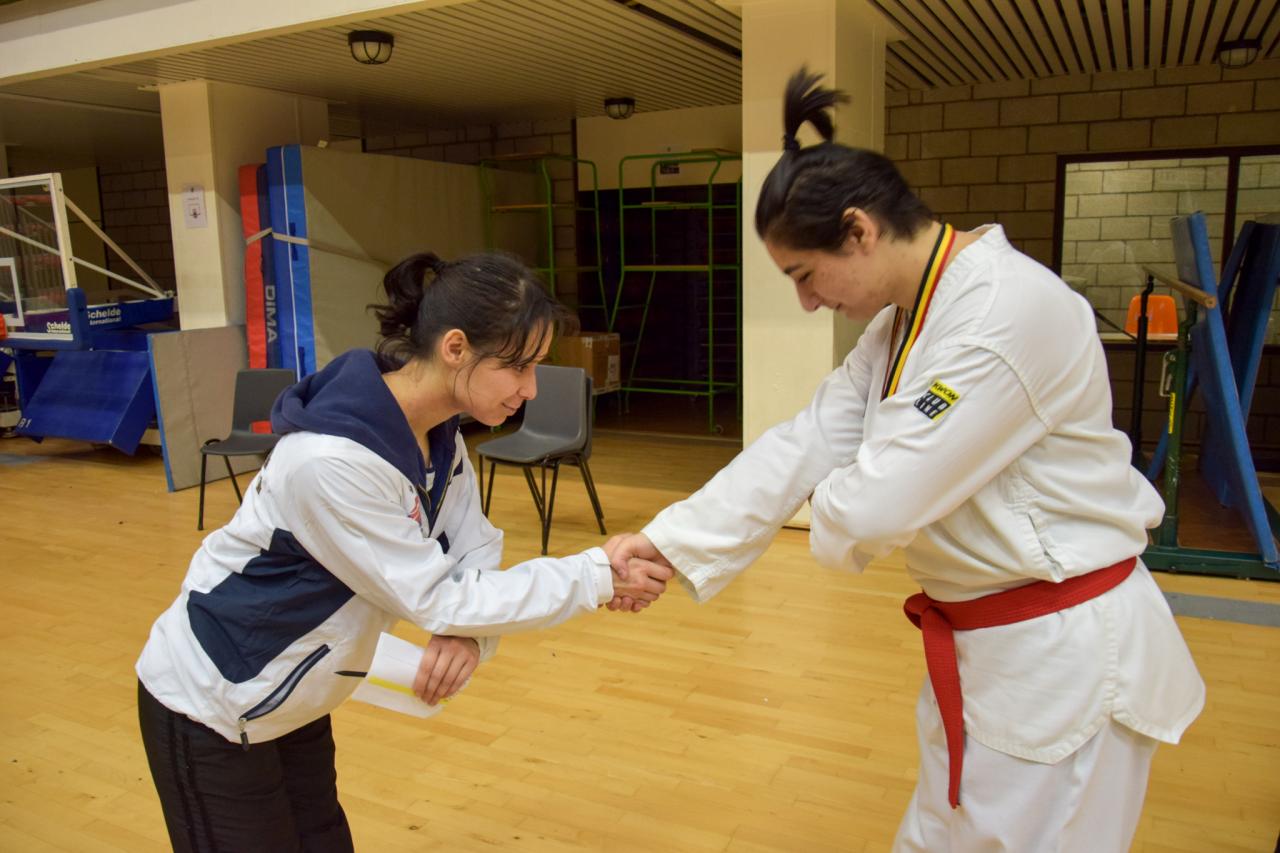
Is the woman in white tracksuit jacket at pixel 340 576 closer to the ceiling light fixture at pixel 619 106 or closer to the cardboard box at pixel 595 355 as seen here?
the cardboard box at pixel 595 355

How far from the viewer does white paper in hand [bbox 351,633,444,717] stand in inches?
58.7

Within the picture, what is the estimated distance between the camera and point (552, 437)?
493 cm

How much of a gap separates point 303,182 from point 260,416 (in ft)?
5.70

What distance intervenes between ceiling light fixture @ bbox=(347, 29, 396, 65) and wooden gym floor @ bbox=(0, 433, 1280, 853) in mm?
2835

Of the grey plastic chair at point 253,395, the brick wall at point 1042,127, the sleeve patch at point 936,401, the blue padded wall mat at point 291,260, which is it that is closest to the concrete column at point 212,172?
the blue padded wall mat at point 291,260

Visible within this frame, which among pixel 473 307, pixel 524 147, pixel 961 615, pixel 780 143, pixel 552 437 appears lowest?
pixel 552 437

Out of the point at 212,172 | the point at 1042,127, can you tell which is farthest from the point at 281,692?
the point at 1042,127

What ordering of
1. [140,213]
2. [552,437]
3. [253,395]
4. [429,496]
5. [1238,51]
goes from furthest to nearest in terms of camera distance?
[140,213] → [1238,51] → [253,395] → [552,437] → [429,496]

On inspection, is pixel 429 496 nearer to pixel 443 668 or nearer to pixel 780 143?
pixel 443 668

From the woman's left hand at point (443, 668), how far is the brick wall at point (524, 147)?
7.13m

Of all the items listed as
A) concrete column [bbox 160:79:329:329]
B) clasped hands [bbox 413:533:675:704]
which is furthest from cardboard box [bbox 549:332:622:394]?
clasped hands [bbox 413:533:675:704]

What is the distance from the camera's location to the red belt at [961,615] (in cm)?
130

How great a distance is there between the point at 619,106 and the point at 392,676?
21.6 feet

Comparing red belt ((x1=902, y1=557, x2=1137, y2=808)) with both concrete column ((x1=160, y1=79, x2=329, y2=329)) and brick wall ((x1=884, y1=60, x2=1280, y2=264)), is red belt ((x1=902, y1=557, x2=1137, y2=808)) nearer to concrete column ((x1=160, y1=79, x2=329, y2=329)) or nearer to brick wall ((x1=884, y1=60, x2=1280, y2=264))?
brick wall ((x1=884, y1=60, x2=1280, y2=264))
